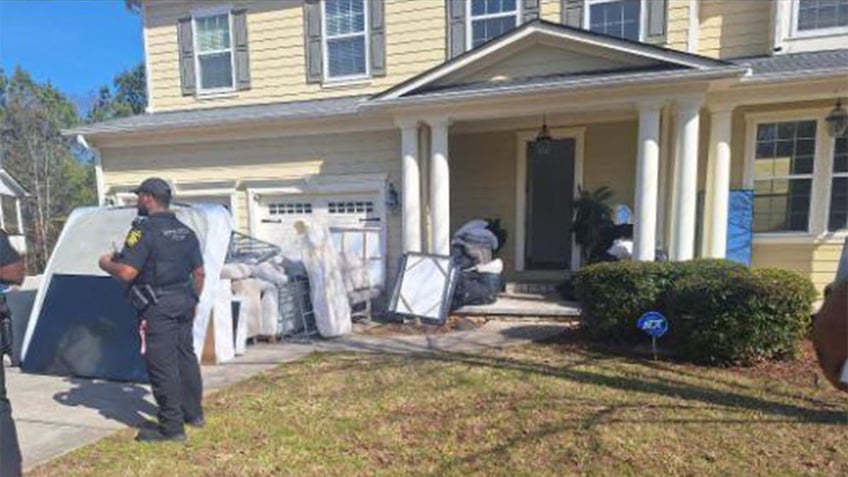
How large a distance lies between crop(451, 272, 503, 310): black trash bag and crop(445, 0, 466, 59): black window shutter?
403cm

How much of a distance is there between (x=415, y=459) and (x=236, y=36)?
9.72 m

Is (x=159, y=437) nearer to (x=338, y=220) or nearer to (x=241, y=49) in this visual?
(x=338, y=220)

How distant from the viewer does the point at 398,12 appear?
9.73 m

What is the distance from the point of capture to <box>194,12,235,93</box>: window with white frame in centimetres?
1080

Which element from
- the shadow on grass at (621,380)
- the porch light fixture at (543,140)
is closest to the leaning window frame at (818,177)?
the porch light fixture at (543,140)

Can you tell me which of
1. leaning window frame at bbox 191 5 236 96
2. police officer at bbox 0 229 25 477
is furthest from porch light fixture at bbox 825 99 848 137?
leaning window frame at bbox 191 5 236 96

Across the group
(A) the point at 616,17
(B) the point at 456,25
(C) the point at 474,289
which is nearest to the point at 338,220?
(C) the point at 474,289

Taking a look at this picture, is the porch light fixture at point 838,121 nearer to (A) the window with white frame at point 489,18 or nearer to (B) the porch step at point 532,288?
(B) the porch step at point 532,288

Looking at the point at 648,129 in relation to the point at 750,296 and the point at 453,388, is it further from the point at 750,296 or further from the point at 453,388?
the point at 453,388

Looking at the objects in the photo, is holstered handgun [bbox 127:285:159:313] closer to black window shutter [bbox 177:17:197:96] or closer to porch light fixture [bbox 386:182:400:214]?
porch light fixture [bbox 386:182:400:214]

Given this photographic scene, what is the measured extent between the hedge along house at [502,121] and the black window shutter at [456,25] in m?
0.04

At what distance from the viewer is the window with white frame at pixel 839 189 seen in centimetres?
782

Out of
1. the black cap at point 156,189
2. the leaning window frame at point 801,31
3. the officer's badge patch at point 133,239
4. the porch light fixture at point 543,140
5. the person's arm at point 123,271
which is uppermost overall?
the leaning window frame at point 801,31

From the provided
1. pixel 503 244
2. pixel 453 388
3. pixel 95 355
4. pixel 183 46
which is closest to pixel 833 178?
pixel 503 244
